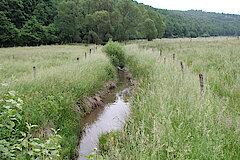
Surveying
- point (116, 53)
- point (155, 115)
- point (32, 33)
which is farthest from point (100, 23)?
point (155, 115)

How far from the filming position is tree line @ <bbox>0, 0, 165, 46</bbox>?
121ft

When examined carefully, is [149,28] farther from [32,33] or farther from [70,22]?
[32,33]

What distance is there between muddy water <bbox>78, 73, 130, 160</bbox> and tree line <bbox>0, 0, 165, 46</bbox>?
101ft

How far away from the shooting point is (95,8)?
4369 cm

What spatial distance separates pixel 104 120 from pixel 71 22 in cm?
4039

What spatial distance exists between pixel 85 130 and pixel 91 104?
191cm

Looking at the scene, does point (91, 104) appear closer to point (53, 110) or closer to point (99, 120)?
point (99, 120)

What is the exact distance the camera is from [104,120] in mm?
7230

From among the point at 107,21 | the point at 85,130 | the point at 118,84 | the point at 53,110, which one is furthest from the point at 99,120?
the point at 107,21

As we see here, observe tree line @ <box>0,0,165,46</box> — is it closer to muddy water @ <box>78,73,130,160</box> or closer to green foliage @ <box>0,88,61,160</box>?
muddy water @ <box>78,73,130,160</box>

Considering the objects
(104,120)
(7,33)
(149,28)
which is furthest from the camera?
(149,28)

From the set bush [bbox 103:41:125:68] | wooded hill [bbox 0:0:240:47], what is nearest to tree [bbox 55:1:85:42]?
wooded hill [bbox 0:0:240:47]

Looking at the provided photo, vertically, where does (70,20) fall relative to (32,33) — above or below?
above

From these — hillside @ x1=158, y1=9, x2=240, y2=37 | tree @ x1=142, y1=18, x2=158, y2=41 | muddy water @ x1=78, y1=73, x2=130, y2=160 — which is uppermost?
hillside @ x1=158, y1=9, x2=240, y2=37
